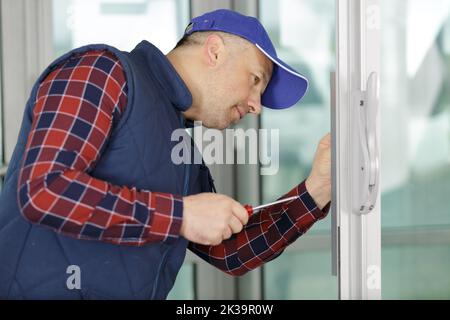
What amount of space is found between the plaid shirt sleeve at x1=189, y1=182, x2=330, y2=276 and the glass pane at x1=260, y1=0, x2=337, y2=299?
101 cm

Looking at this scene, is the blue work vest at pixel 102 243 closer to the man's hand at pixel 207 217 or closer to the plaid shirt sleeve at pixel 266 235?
the man's hand at pixel 207 217

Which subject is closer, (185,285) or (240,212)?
(240,212)

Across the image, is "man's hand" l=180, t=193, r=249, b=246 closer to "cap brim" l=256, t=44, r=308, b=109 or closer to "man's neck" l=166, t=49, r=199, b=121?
"man's neck" l=166, t=49, r=199, b=121

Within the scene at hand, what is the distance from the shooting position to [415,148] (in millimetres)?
1602

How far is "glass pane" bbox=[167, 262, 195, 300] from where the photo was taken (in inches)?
115

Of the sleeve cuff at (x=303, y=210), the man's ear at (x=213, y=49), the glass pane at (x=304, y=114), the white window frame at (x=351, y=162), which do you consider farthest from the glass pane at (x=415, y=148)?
the glass pane at (x=304, y=114)

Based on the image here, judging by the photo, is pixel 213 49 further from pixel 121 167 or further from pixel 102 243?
pixel 102 243

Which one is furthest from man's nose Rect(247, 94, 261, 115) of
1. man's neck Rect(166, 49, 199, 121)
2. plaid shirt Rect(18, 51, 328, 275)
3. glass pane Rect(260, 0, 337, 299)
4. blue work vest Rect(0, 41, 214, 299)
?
glass pane Rect(260, 0, 337, 299)

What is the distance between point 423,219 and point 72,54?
726 millimetres

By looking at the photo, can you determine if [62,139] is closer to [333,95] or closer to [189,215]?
[189,215]

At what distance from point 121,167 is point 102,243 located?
0.14m

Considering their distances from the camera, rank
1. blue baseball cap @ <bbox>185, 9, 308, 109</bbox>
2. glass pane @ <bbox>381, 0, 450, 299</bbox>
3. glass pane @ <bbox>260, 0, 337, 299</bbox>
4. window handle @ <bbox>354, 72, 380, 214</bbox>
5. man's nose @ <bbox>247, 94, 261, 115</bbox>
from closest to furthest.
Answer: window handle @ <bbox>354, 72, 380, 214</bbox> → glass pane @ <bbox>381, 0, 450, 299</bbox> → blue baseball cap @ <bbox>185, 9, 308, 109</bbox> → man's nose @ <bbox>247, 94, 261, 115</bbox> → glass pane @ <bbox>260, 0, 337, 299</bbox>

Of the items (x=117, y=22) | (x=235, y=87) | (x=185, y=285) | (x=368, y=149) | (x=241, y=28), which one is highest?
(x=117, y=22)

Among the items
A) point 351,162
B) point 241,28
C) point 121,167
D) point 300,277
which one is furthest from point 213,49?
point 300,277
